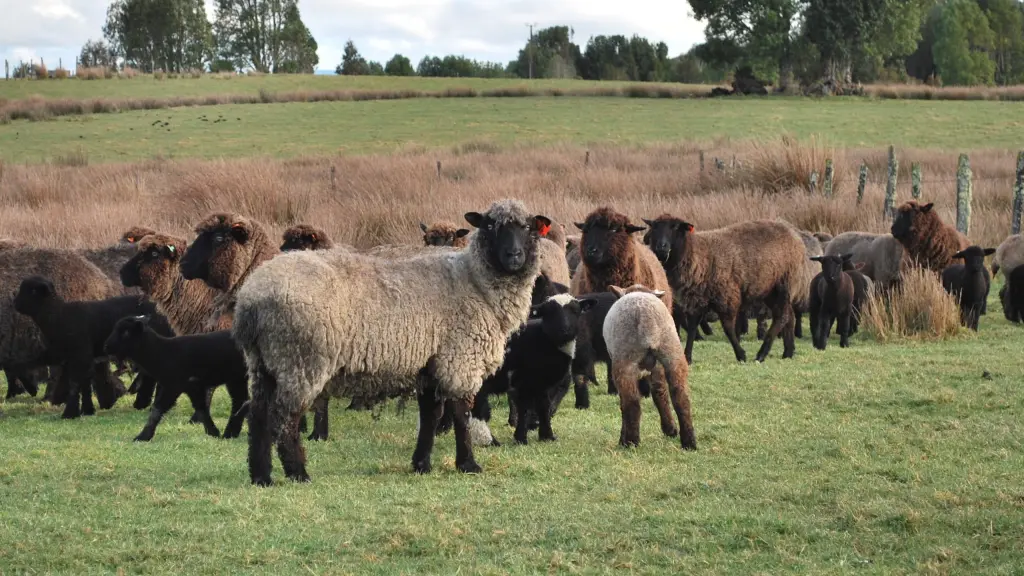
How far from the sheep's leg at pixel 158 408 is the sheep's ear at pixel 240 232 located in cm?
154

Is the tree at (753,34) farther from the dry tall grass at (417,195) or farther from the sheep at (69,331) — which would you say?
the sheep at (69,331)

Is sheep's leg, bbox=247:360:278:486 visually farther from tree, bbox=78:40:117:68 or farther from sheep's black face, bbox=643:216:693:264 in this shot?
tree, bbox=78:40:117:68

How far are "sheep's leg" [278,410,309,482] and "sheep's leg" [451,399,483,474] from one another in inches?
44.5

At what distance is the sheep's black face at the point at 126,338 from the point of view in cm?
1032

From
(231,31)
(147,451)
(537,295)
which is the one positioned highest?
(231,31)

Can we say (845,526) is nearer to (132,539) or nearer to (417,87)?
(132,539)

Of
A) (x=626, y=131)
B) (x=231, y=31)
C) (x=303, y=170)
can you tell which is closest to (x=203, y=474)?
(x=303, y=170)

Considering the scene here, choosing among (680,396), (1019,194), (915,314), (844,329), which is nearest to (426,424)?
(680,396)

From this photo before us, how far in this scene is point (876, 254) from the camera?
61.5 ft

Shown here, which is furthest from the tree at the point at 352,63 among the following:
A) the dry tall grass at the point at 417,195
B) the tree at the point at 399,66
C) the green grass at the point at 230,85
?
the dry tall grass at the point at 417,195

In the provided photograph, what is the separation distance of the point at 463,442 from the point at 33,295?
5.32 metres

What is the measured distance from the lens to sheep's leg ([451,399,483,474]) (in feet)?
28.2

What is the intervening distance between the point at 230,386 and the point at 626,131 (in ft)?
151

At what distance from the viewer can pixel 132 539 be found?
6660mm
